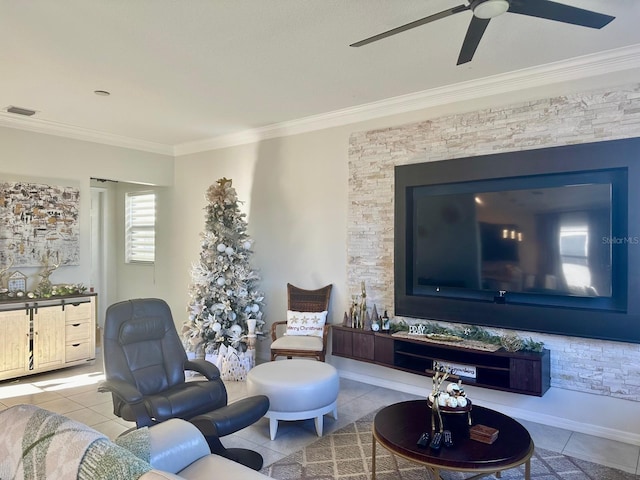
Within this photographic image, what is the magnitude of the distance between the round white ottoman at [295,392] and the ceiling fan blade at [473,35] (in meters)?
2.54

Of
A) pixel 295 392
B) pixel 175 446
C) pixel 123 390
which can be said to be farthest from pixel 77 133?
pixel 175 446

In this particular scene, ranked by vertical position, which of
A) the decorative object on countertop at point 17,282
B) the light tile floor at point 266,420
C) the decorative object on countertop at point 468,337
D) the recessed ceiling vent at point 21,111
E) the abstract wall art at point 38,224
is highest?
the recessed ceiling vent at point 21,111

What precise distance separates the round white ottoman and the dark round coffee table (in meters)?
0.67

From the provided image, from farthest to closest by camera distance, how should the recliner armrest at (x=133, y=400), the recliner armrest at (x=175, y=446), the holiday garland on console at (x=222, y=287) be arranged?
1. the holiday garland on console at (x=222, y=287)
2. the recliner armrest at (x=133, y=400)
3. the recliner armrest at (x=175, y=446)

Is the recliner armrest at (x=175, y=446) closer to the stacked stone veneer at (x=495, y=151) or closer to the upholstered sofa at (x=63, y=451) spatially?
the upholstered sofa at (x=63, y=451)

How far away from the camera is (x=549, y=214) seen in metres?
3.63

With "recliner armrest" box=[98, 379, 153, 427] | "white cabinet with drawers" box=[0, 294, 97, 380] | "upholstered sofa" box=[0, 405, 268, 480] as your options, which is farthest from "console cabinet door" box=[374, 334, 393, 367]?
"white cabinet with drawers" box=[0, 294, 97, 380]

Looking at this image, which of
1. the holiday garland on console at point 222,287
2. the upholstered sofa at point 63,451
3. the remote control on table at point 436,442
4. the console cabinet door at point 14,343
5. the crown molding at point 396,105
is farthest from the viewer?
the holiday garland on console at point 222,287

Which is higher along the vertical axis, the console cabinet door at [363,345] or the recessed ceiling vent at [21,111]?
the recessed ceiling vent at [21,111]

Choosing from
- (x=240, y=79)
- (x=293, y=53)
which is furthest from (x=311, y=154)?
(x=293, y=53)

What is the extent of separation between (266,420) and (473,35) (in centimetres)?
325

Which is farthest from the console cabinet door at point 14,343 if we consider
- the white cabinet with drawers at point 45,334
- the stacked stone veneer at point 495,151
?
the stacked stone veneer at point 495,151

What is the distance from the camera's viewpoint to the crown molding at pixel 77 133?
5.17 m

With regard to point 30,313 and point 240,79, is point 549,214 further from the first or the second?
point 30,313
